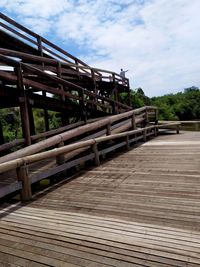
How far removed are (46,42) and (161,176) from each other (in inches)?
310

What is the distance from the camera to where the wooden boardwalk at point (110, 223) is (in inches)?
114

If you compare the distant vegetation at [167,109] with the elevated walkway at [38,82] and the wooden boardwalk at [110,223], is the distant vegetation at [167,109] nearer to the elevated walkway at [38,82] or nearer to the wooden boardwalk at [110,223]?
the elevated walkway at [38,82]

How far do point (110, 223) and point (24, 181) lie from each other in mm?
1864

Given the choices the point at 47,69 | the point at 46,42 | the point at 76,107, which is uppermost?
the point at 46,42

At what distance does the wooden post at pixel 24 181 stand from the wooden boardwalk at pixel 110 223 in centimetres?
18

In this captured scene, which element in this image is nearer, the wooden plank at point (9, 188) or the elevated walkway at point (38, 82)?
the wooden plank at point (9, 188)

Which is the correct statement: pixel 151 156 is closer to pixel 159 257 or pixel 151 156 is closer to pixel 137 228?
pixel 137 228

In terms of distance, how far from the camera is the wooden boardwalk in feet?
9.52

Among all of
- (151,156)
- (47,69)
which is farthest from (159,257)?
(47,69)

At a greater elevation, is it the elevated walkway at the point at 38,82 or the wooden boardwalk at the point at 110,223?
the elevated walkway at the point at 38,82

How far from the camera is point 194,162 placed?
6805mm

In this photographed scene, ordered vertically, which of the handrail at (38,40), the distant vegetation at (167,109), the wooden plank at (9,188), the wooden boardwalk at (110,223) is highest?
the handrail at (38,40)

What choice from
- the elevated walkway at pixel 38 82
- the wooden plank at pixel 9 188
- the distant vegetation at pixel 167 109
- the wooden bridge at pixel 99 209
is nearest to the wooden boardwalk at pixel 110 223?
the wooden bridge at pixel 99 209

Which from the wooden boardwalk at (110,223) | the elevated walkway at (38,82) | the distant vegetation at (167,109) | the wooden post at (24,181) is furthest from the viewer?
the distant vegetation at (167,109)
